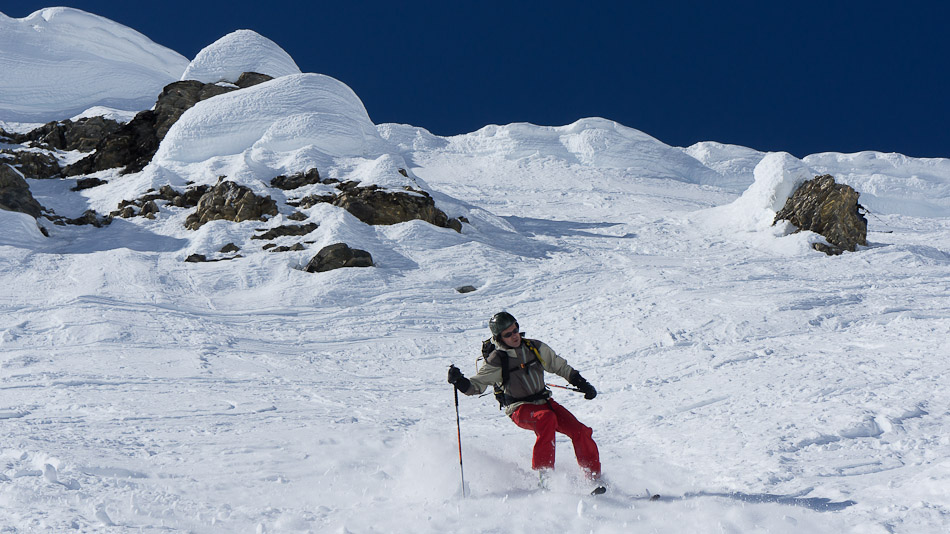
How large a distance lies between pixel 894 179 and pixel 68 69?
57.3m

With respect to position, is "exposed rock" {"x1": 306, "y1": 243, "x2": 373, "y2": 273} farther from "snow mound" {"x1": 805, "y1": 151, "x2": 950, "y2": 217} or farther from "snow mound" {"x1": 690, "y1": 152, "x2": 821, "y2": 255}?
"snow mound" {"x1": 805, "y1": 151, "x2": 950, "y2": 217}

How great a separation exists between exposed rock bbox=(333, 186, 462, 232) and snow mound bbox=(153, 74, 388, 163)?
469cm

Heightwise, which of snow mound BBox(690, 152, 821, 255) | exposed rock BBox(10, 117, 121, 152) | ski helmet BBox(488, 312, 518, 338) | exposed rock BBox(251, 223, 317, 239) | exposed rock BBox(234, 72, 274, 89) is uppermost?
exposed rock BBox(234, 72, 274, 89)

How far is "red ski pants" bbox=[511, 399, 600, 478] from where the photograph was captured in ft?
16.6

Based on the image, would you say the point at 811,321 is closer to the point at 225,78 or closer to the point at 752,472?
the point at 752,472

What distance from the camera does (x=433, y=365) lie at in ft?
35.8

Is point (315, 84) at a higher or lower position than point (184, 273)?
higher

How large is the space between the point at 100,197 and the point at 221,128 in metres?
4.81

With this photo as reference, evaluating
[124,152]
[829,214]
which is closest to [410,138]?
[124,152]

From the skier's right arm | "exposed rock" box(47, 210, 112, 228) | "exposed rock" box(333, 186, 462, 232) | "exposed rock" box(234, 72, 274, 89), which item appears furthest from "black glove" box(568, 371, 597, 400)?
"exposed rock" box(234, 72, 274, 89)

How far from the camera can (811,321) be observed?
1045cm

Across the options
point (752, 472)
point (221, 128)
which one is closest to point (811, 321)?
point (752, 472)

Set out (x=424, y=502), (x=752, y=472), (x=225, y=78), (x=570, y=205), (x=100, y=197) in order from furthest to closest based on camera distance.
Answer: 1. (x=225, y=78)
2. (x=570, y=205)
3. (x=100, y=197)
4. (x=752, y=472)
5. (x=424, y=502)

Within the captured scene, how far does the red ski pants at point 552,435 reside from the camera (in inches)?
200
